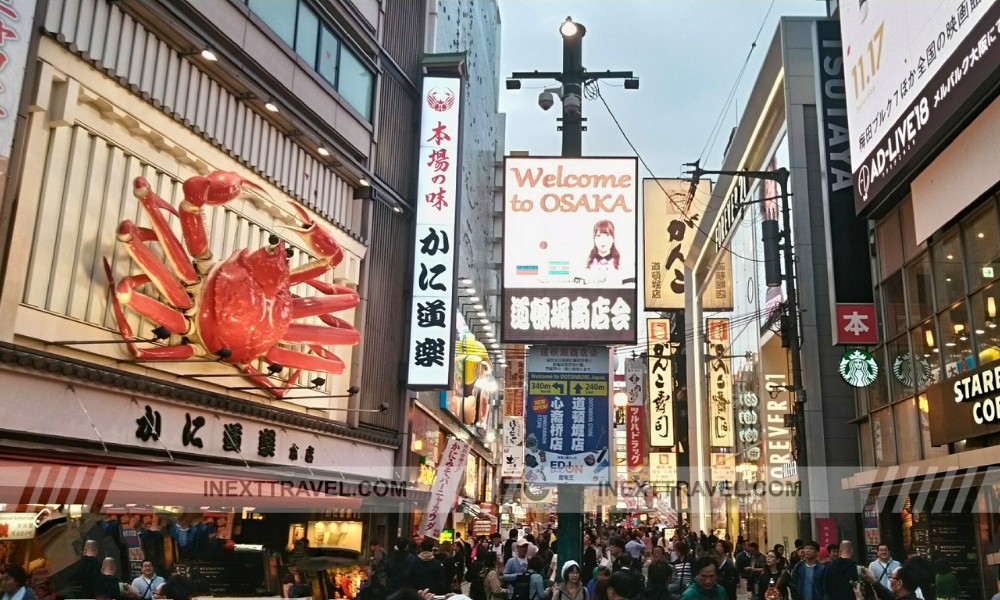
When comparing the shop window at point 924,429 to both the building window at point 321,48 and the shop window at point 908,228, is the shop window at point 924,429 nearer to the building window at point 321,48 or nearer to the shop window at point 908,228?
the shop window at point 908,228

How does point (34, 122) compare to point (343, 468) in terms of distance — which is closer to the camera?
point (34, 122)

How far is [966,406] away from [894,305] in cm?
549

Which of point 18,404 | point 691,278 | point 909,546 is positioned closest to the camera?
point 18,404

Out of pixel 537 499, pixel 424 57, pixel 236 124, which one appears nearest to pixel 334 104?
pixel 236 124

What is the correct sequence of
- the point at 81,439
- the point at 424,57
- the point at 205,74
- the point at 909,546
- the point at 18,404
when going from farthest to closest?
the point at 424,57
the point at 909,546
the point at 205,74
the point at 81,439
the point at 18,404

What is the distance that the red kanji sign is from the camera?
57.5ft

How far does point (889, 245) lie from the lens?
18.6 m

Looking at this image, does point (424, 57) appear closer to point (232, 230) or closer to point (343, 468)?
point (232, 230)

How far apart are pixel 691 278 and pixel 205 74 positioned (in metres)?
34.6

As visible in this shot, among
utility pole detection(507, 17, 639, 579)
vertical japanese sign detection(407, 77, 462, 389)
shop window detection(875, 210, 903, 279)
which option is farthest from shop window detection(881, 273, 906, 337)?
vertical japanese sign detection(407, 77, 462, 389)

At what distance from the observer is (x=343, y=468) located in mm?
19984

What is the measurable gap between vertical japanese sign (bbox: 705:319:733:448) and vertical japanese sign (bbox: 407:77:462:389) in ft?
53.0

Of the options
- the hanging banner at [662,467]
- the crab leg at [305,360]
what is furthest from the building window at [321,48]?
the hanging banner at [662,467]

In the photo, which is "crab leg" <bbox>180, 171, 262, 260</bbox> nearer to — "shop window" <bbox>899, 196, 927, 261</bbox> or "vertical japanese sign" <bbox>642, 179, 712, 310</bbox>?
"shop window" <bbox>899, 196, 927, 261</bbox>
